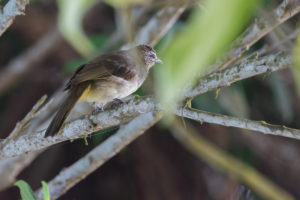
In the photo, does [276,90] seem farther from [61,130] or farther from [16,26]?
[16,26]

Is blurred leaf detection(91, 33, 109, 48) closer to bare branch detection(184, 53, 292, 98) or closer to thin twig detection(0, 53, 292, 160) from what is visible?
thin twig detection(0, 53, 292, 160)

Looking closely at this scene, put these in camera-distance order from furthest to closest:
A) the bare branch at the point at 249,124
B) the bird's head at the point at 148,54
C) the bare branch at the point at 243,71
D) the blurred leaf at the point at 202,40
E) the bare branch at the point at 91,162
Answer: the bird's head at the point at 148,54 → the bare branch at the point at 91,162 → the bare branch at the point at 249,124 → the bare branch at the point at 243,71 → the blurred leaf at the point at 202,40

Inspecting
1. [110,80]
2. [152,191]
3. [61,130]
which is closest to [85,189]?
[152,191]

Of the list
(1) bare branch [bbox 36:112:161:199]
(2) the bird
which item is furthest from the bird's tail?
(1) bare branch [bbox 36:112:161:199]

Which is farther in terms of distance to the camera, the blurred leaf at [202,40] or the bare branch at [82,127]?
the bare branch at [82,127]

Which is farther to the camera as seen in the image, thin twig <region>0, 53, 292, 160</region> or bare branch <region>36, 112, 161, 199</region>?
bare branch <region>36, 112, 161, 199</region>

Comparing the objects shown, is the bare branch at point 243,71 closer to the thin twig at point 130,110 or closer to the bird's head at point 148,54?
the thin twig at point 130,110

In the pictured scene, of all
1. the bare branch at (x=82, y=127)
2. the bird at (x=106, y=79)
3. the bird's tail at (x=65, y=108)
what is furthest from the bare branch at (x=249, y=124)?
the bird at (x=106, y=79)
